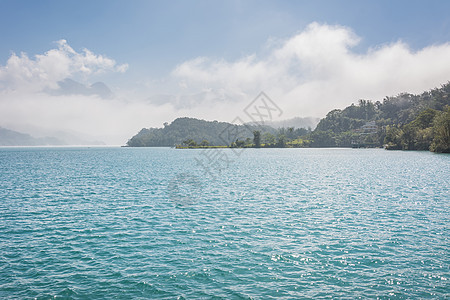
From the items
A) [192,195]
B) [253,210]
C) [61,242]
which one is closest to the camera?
[61,242]

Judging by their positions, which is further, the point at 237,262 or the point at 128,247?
the point at 128,247

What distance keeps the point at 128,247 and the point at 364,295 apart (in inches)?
601

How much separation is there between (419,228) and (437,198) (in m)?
16.4

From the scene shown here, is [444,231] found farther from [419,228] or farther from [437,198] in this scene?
[437,198]

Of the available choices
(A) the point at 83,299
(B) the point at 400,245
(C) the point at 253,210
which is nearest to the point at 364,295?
(B) the point at 400,245

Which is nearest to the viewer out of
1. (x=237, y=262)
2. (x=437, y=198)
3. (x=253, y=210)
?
(x=237, y=262)

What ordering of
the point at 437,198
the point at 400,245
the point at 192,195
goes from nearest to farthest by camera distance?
the point at 400,245 < the point at 437,198 < the point at 192,195

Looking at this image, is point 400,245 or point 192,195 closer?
point 400,245

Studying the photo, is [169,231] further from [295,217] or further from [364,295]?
[364,295]

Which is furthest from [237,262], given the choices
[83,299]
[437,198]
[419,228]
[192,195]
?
[437,198]

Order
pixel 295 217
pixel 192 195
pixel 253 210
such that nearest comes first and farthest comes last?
pixel 295 217
pixel 253 210
pixel 192 195

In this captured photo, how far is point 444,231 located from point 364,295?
1494 cm

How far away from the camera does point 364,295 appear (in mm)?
13852

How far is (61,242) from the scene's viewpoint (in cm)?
A: 2203
